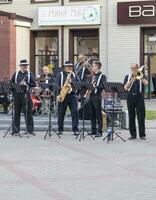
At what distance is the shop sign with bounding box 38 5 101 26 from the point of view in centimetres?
2720

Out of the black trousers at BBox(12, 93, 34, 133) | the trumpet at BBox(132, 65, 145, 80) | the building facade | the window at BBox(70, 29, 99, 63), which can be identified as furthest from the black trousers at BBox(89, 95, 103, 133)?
the window at BBox(70, 29, 99, 63)

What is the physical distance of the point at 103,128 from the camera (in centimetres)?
1520

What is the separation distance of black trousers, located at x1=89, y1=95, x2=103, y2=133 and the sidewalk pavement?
43cm

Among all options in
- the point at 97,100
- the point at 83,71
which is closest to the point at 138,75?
the point at 97,100

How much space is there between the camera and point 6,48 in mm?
26234

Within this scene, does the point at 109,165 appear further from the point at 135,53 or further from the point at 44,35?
the point at 44,35

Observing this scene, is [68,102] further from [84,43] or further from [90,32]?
[84,43]

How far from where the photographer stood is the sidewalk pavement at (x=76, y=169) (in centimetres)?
769

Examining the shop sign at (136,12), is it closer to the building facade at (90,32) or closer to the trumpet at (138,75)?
the building facade at (90,32)

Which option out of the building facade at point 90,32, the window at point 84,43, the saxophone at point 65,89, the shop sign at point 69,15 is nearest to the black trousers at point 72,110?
the saxophone at point 65,89

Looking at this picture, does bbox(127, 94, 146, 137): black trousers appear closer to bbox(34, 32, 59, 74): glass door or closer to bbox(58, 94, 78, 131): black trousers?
bbox(58, 94, 78, 131): black trousers

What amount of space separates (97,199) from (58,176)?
1683 millimetres

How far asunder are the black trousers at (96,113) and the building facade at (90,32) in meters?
13.0

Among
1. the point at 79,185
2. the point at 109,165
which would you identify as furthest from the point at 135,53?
the point at 79,185
